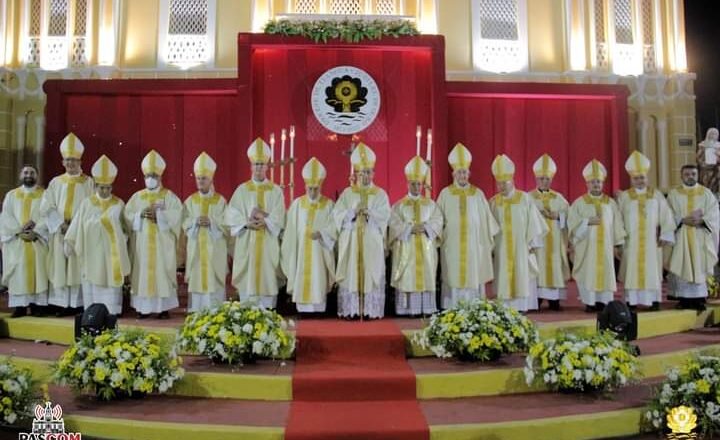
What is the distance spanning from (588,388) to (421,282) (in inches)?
84.2

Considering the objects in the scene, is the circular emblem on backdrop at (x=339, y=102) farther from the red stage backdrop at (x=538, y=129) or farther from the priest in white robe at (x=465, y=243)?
the priest in white robe at (x=465, y=243)

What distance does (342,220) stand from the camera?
7.10 metres

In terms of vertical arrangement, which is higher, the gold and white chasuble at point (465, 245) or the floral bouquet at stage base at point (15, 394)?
the gold and white chasuble at point (465, 245)

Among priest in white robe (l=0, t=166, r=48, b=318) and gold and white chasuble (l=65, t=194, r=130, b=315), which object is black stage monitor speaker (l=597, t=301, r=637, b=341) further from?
priest in white robe (l=0, t=166, r=48, b=318)

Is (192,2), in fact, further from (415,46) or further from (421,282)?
(421,282)

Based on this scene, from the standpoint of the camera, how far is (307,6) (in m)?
12.0

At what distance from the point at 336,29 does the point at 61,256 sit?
5.35 metres

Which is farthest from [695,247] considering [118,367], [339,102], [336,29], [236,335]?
[118,367]

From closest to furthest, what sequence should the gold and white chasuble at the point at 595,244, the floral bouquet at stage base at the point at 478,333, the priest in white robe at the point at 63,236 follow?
the floral bouquet at stage base at the point at 478,333 → the priest in white robe at the point at 63,236 → the gold and white chasuble at the point at 595,244

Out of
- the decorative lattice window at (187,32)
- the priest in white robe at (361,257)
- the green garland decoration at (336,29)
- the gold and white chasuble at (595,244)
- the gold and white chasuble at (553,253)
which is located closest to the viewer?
the priest in white robe at (361,257)

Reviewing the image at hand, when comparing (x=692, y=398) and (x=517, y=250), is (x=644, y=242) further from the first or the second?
(x=692, y=398)

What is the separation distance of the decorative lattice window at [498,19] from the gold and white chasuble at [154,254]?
720 cm

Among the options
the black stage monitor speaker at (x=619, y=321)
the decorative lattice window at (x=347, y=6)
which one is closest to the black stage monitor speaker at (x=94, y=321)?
the black stage monitor speaker at (x=619, y=321)

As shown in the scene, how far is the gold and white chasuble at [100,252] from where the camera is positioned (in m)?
7.13
